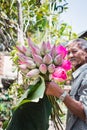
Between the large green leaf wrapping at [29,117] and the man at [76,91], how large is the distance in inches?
4.7

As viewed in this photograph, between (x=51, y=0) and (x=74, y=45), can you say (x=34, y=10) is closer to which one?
(x=51, y=0)

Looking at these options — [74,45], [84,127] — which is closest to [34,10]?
[74,45]

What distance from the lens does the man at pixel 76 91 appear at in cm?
176

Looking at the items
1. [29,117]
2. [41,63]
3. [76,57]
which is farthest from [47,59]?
[76,57]

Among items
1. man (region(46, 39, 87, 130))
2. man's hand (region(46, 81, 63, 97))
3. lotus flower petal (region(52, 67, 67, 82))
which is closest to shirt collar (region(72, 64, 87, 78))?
man (region(46, 39, 87, 130))

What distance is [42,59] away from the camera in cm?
157

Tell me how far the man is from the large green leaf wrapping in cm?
12

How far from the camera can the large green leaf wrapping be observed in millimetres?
1514

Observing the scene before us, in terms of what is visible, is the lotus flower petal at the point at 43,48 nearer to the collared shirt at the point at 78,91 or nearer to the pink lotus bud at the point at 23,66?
the pink lotus bud at the point at 23,66

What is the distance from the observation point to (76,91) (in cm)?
198

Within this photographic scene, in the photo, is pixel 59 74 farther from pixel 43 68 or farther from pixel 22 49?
pixel 22 49

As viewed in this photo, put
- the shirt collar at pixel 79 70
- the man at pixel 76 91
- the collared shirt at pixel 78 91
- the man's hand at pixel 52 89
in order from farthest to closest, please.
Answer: the shirt collar at pixel 79 70, the collared shirt at pixel 78 91, the man at pixel 76 91, the man's hand at pixel 52 89

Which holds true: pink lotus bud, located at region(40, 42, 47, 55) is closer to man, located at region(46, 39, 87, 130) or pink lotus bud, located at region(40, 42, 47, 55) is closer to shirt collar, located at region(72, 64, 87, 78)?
man, located at region(46, 39, 87, 130)

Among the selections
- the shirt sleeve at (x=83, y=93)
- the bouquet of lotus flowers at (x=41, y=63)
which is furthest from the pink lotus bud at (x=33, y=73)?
the shirt sleeve at (x=83, y=93)
